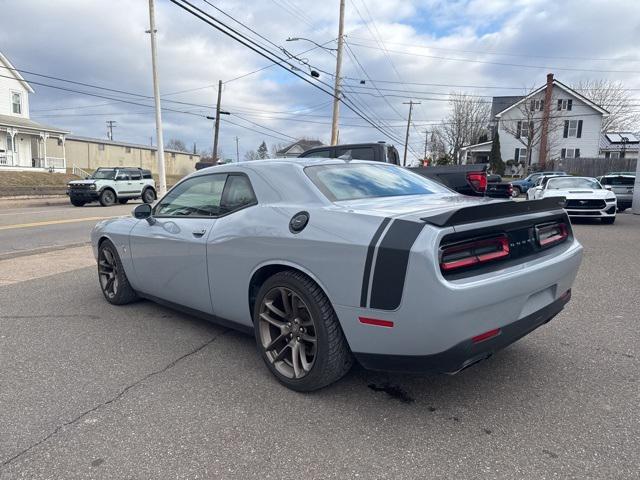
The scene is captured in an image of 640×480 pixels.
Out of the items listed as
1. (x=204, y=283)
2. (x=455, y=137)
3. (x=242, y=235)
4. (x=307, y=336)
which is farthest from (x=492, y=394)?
(x=455, y=137)

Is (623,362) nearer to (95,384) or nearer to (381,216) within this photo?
(381,216)

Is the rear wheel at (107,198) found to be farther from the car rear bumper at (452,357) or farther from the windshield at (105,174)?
the car rear bumper at (452,357)

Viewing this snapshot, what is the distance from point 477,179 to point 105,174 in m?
17.9

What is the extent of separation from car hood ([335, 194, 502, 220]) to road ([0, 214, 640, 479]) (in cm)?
120

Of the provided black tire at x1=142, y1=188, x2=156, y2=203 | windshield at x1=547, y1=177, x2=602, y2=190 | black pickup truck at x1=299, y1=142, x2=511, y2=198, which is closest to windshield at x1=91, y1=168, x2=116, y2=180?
black tire at x1=142, y1=188, x2=156, y2=203

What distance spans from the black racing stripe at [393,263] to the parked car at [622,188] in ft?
61.9

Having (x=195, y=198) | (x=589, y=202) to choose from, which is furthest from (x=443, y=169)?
(x=195, y=198)

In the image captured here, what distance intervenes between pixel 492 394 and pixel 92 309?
13.1 feet

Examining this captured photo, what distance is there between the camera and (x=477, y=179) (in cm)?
982

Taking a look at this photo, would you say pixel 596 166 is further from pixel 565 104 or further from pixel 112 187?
pixel 112 187

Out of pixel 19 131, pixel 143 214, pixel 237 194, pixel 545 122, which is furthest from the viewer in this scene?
pixel 545 122

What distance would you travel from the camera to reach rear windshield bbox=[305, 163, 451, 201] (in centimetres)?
325

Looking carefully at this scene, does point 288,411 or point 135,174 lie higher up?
point 135,174

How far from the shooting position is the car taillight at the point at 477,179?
980 centimetres
